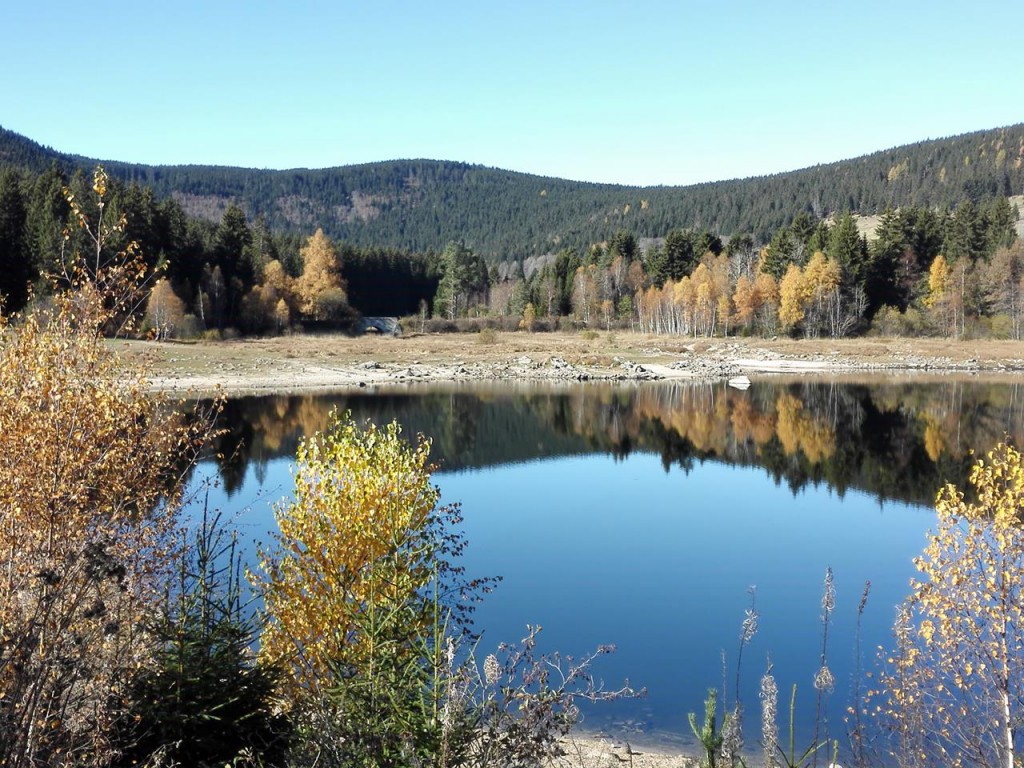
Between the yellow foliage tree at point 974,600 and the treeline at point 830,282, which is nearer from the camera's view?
the yellow foliage tree at point 974,600

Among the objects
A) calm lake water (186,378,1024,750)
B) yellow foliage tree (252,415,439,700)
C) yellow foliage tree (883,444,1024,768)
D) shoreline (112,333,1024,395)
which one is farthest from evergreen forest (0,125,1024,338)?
yellow foliage tree (883,444,1024,768)

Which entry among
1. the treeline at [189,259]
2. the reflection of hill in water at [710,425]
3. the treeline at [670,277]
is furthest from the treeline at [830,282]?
the reflection of hill in water at [710,425]

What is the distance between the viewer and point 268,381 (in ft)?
199

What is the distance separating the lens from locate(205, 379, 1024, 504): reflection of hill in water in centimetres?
3534

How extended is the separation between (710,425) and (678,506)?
17.9 metres

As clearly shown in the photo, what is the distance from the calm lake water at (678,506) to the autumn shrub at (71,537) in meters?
1.51

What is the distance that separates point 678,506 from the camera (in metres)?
29.2

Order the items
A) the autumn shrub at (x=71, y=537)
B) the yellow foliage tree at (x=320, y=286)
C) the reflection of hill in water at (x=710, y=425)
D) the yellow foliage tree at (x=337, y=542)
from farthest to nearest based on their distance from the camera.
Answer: the yellow foliage tree at (x=320, y=286)
the reflection of hill in water at (x=710, y=425)
the yellow foliage tree at (x=337, y=542)
the autumn shrub at (x=71, y=537)

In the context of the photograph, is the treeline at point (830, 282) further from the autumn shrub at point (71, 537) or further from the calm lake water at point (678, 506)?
the autumn shrub at point (71, 537)

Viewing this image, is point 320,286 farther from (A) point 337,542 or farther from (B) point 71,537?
(B) point 71,537

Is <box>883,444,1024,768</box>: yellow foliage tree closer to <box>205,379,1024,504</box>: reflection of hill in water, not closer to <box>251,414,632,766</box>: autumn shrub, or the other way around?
<box>251,414,632,766</box>: autumn shrub

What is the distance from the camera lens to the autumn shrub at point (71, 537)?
4.95 m

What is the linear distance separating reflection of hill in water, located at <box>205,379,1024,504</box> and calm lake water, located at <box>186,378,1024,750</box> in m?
0.17

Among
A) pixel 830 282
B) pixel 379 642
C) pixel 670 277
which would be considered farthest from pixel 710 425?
pixel 670 277
